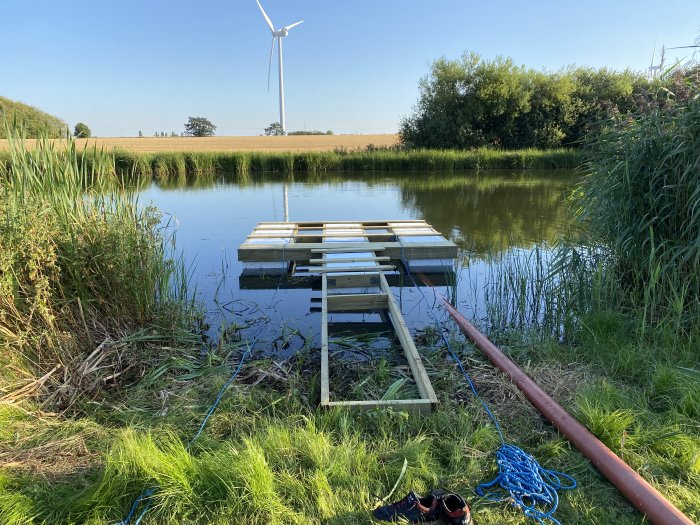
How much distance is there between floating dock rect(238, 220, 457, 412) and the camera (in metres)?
4.85

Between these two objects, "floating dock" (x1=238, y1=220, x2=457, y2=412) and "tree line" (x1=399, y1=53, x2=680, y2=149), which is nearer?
"floating dock" (x1=238, y1=220, x2=457, y2=412)

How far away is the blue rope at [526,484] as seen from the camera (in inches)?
75.4

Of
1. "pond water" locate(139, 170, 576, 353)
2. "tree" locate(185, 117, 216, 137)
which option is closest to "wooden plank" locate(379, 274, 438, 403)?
"pond water" locate(139, 170, 576, 353)

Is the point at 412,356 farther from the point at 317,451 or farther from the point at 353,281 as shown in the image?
the point at 353,281

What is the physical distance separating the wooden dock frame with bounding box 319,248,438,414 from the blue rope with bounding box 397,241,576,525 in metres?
0.56

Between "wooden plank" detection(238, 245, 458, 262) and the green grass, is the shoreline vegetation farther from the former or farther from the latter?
"wooden plank" detection(238, 245, 458, 262)

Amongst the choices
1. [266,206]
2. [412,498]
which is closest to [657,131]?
[412,498]

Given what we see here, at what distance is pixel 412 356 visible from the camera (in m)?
3.38

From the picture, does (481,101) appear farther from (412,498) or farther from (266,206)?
(412,498)

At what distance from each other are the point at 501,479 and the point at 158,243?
3099mm

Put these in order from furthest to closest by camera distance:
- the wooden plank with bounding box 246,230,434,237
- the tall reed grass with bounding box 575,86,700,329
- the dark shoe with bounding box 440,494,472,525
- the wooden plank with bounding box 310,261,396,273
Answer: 1. the wooden plank with bounding box 246,230,434,237
2. the wooden plank with bounding box 310,261,396,273
3. the tall reed grass with bounding box 575,86,700,329
4. the dark shoe with bounding box 440,494,472,525

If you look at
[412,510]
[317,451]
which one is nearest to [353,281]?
[317,451]

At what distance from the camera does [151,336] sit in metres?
3.51

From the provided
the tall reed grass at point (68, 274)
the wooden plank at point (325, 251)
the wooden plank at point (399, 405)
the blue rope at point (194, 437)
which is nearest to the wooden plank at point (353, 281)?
the wooden plank at point (325, 251)
